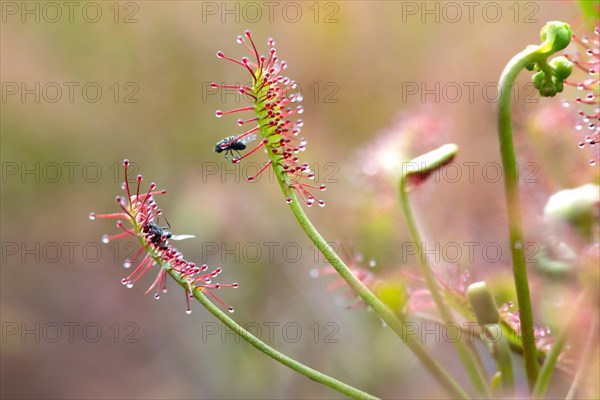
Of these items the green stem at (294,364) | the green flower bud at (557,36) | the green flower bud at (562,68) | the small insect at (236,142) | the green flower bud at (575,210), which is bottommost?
the green stem at (294,364)

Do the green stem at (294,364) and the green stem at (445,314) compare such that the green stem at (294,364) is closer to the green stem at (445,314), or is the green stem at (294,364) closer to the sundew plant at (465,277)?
the sundew plant at (465,277)

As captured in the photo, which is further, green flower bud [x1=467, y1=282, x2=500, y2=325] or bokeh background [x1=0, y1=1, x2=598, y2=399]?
bokeh background [x1=0, y1=1, x2=598, y2=399]

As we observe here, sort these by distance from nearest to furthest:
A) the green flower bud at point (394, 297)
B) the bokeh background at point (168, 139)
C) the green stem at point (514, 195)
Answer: the green stem at point (514, 195) < the green flower bud at point (394, 297) < the bokeh background at point (168, 139)

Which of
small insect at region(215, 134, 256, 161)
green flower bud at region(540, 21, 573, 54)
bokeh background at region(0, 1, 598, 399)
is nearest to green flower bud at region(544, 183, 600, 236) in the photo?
green flower bud at region(540, 21, 573, 54)

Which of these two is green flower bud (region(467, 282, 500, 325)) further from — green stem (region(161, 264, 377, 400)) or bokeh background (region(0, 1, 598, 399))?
A: bokeh background (region(0, 1, 598, 399))

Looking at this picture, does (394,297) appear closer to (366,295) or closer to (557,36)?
(366,295)

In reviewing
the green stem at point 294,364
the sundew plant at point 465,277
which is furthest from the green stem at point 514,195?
the green stem at point 294,364

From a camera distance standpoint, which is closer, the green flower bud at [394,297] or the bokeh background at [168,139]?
the green flower bud at [394,297]

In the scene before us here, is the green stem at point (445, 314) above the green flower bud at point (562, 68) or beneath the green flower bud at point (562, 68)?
beneath
